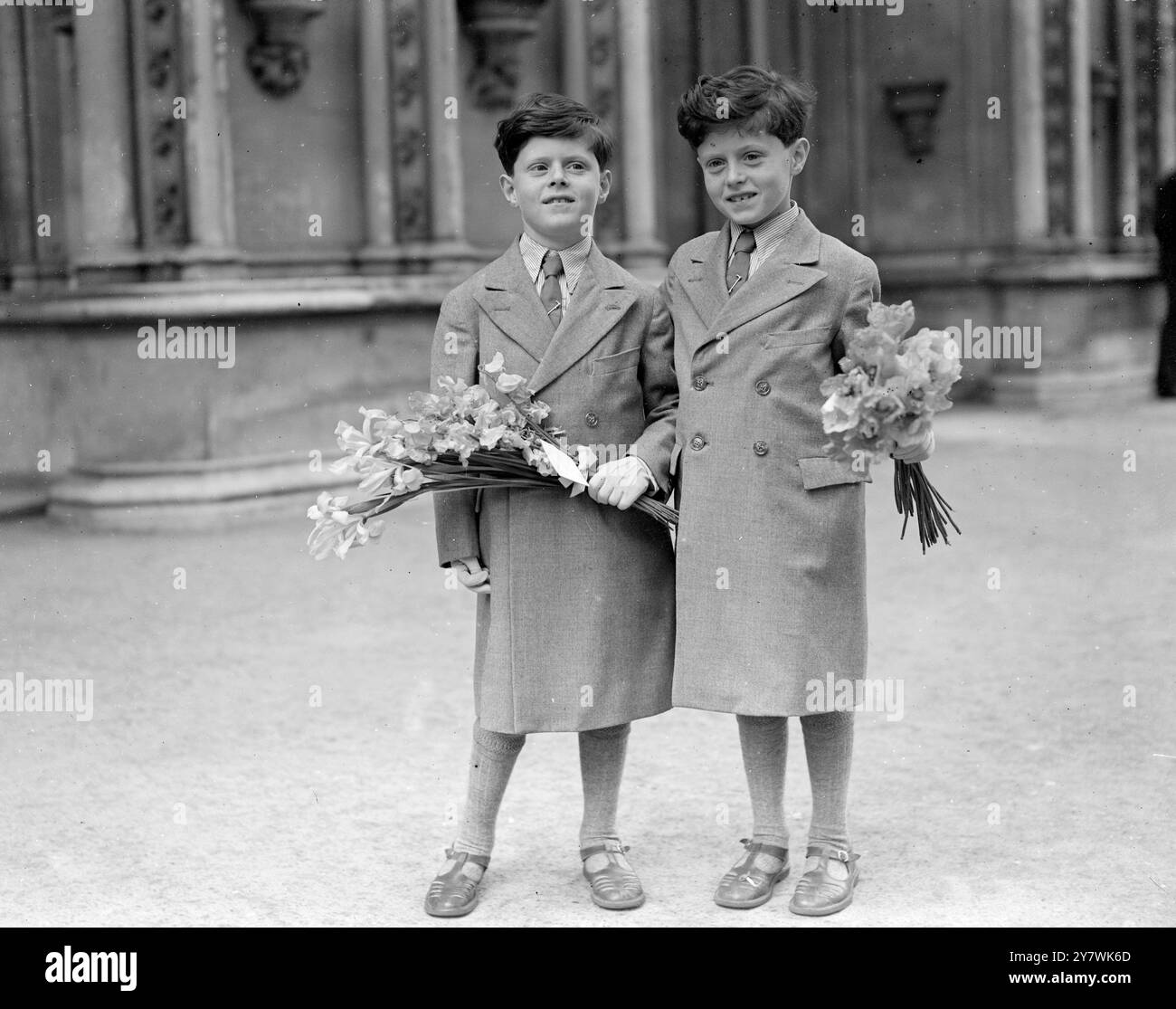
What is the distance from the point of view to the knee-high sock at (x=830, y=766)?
12.5 feet

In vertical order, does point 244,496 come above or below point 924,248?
below

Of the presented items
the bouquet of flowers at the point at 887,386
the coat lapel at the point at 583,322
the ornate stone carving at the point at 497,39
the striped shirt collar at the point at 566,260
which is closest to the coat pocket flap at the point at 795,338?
the bouquet of flowers at the point at 887,386

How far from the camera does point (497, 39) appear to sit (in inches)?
475

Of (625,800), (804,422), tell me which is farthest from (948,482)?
(804,422)

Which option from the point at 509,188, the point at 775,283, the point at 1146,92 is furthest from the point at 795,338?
the point at 1146,92

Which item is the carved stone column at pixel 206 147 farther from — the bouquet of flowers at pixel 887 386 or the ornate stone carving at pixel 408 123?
the bouquet of flowers at pixel 887 386

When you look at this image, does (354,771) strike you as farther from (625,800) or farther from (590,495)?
(590,495)

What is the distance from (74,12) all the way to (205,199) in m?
1.30

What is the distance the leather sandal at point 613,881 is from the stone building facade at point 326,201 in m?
4.92

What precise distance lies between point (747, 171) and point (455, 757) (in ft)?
7.14

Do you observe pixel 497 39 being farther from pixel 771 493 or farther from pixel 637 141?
pixel 771 493

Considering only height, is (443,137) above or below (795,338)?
above

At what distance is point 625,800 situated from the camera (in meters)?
4.62

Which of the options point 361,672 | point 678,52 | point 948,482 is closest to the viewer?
point 361,672
